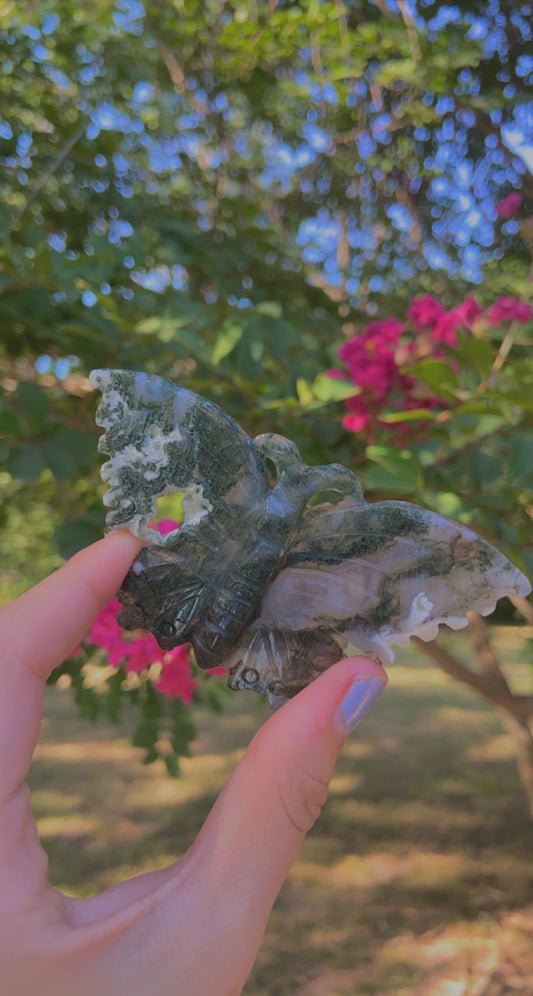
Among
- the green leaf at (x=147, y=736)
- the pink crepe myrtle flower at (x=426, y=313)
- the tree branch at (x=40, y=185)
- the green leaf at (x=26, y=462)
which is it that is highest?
the tree branch at (x=40, y=185)

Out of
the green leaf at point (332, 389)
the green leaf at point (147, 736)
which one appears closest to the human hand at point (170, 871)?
the green leaf at point (332, 389)

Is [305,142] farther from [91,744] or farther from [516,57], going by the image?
[91,744]

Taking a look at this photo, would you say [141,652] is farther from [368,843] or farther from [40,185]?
[368,843]

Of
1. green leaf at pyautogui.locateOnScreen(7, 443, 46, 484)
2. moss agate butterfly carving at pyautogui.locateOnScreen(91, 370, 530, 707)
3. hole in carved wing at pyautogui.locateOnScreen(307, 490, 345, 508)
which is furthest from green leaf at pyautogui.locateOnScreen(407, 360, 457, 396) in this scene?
green leaf at pyautogui.locateOnScreen(7, 443, 46, 484)

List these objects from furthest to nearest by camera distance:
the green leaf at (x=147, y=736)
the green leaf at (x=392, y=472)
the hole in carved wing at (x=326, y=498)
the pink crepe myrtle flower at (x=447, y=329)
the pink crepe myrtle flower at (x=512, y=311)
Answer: the green leaf at (x=147, y=736) < the pink crepe myrtle flower at (x=447, y=329) < the pink crepe myrtle flower at (x=512, y=311) < the green leaf at (x=392, y=472) < the hole in carved wing at (x=326, y=498)

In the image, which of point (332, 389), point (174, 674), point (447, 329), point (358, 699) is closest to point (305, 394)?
point (332, 389)

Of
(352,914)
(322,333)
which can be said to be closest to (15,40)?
(322,333)

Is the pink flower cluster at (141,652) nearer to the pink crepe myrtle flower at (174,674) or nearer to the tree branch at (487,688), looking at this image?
the pink crepe myrtle flower at (174,674)
